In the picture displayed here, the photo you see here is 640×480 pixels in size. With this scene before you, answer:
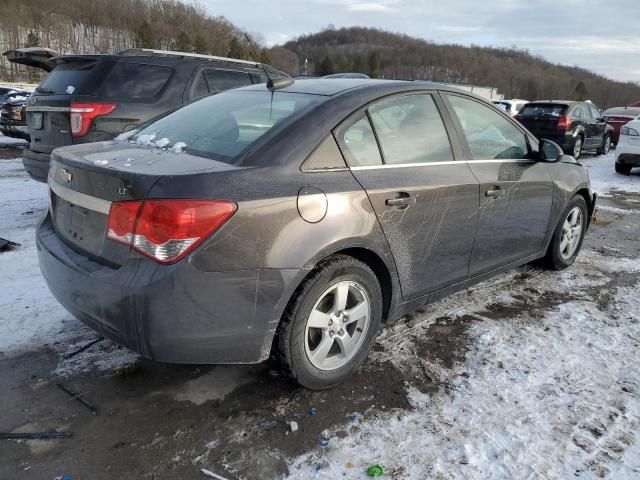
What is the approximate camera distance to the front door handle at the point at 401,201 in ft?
9.13

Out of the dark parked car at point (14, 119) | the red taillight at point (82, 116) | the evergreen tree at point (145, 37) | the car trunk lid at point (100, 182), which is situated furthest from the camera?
the evergreen tree at point (145, 37)

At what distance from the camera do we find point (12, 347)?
3.06m

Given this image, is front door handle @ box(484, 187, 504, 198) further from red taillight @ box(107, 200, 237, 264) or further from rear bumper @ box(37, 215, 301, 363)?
red taillight @ box(107, 200, 237, 264)

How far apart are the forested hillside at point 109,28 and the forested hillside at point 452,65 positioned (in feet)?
70.0

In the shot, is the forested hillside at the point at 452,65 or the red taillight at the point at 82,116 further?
the forested hillside at the point at 452,65

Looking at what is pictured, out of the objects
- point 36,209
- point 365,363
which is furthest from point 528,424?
point 36,209

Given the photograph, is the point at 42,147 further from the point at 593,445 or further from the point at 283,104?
the point at 593,445

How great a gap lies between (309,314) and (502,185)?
71.4 inches

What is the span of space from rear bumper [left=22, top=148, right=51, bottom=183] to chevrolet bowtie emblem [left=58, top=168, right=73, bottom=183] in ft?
10.4

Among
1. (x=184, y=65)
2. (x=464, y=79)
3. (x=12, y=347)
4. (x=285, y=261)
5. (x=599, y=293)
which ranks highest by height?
(x=464, y=79)

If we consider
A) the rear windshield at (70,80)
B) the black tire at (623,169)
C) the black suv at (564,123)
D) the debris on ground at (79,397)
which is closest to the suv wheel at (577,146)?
the black suv at (564,123)

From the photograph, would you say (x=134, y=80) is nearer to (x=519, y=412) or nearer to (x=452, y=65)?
(x=519, y=412)

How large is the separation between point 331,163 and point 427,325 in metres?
1.50

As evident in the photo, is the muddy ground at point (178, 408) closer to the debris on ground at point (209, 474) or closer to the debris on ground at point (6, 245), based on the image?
the debris on ground at point (209, 474)
